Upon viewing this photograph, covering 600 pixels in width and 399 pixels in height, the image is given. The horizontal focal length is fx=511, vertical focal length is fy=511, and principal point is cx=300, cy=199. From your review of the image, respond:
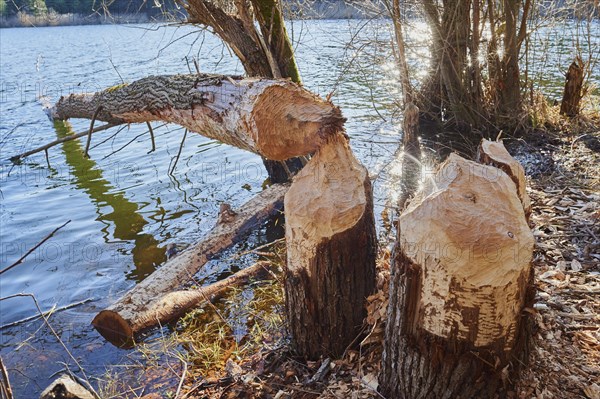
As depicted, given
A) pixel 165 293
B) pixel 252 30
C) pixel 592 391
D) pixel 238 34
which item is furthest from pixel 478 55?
pixel 592 391

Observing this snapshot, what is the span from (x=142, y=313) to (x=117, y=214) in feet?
9.31

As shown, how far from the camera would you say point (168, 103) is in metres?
3.91

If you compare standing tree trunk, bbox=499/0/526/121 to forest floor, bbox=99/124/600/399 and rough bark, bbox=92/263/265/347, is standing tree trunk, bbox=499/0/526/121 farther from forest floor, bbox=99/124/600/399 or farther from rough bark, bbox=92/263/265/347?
rough bark, bbox=92/263/265/347

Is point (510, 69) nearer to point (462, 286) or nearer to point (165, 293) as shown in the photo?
point (165, 293)

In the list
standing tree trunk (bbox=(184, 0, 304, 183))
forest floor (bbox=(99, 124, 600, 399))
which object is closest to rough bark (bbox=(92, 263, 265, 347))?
forest floor (bbox=(99, 124, 600, 399))

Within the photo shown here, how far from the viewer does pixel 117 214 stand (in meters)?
6.41

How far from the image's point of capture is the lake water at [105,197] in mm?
4184

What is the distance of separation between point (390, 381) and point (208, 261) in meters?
2.88

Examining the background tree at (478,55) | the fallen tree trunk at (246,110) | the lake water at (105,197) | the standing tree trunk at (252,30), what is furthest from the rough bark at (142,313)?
the background tree at (478,55)

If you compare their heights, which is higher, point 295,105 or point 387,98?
point 295,105

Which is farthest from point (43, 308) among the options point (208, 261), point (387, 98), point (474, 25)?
point (387, 98)

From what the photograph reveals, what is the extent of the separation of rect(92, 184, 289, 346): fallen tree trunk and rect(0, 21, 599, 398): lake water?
0.17m

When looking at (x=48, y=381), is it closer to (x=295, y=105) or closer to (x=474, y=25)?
(x=295, y=105)

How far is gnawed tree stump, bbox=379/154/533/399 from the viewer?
1.90 m
